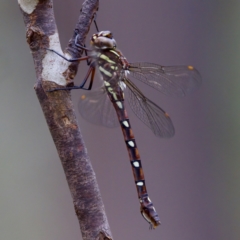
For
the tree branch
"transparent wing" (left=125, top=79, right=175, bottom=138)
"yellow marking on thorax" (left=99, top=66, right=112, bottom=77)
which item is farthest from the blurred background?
the tree branch

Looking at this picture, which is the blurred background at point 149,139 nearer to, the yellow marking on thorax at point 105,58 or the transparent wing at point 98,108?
the transparent wing at point 98,108

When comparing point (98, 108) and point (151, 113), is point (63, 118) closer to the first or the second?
point (98, 108)

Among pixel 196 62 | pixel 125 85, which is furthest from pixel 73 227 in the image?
pixel 196 62

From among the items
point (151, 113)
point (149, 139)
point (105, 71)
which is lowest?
point (149, 139)

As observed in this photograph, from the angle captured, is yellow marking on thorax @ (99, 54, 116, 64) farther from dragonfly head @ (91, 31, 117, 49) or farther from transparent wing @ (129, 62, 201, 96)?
transparent wing @ (129, 62, 201, 96)

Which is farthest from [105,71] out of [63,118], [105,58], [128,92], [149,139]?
[149,139]

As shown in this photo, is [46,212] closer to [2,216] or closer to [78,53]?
[2,216]

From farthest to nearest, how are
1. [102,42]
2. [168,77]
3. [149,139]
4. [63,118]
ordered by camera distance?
[149,139] < [168,77] < [102,42] < [63,118]
